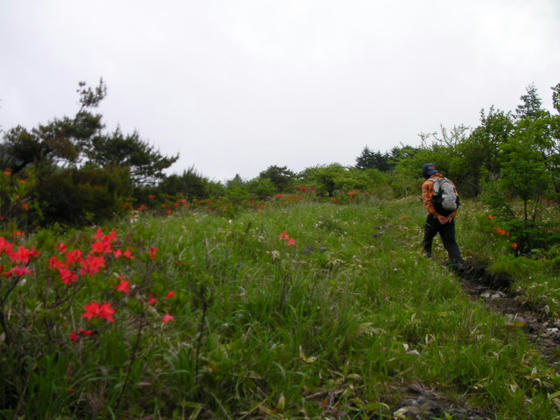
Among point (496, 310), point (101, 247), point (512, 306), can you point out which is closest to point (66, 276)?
point (101, 247)

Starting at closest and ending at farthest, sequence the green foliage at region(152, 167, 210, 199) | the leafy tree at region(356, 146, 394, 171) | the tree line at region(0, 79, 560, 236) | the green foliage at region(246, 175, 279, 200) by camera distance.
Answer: the tree line at region(0, 79, 560, 236) < the green foliage at region(152, 167, 210, 199) < the green foliage at region(246, 175, 279, 200) < the leafy tree at region(356, 146, 394, 171)

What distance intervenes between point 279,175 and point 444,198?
2030 cm

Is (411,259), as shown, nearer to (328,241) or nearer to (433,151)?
(328,241)

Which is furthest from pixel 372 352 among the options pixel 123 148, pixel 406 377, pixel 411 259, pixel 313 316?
pixel 123 148

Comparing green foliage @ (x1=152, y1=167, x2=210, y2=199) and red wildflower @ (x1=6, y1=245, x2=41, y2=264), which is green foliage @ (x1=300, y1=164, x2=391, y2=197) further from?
red wildflower @ (x1=6, y1=245, x2=41, y2=264)

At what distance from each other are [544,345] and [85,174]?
265 inches

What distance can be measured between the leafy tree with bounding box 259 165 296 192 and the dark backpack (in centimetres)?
1919

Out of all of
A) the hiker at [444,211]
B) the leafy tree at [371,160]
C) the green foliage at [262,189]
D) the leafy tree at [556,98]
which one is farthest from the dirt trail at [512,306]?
the leafy tree at [371,160]

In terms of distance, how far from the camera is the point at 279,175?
24.9m

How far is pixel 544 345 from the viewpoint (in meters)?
2.75

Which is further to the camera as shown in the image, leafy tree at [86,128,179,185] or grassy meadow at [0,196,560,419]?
leafy tree at [86,128,179,185]

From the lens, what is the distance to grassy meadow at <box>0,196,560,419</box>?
1410 millimetres

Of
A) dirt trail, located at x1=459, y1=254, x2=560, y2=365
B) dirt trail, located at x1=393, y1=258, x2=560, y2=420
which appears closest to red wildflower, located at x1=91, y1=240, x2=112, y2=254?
dirt trail, located at x1=393, y1=258, x2=560, y2=420

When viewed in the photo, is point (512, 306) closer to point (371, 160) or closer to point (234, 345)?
point (234, 345)
